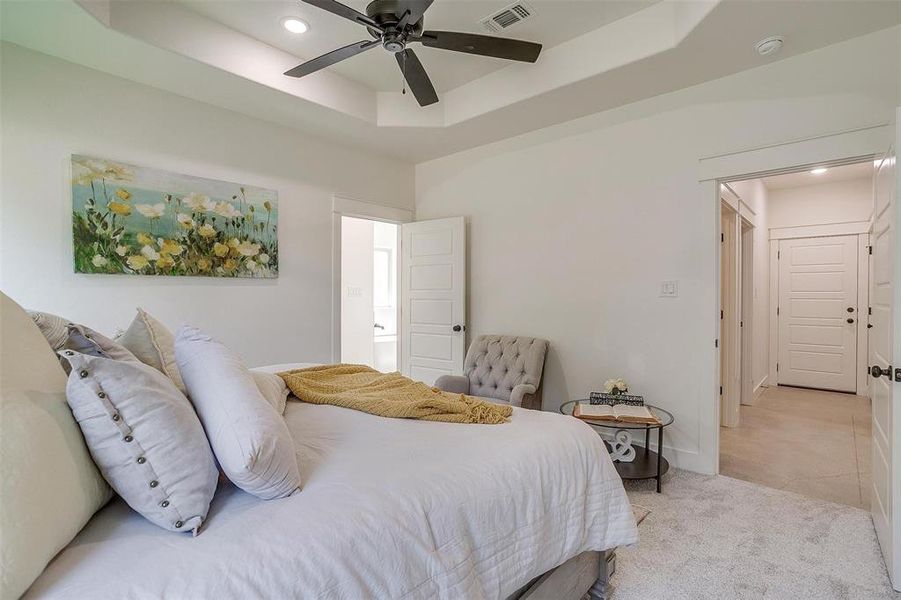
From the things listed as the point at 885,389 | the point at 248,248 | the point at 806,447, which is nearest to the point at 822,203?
the point at 806,447

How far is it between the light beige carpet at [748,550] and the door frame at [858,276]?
399 centimetres

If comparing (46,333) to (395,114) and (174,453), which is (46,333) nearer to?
(174,453)

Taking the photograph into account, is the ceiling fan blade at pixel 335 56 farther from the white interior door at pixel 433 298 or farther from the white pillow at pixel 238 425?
the white interior door at pixel 433 298

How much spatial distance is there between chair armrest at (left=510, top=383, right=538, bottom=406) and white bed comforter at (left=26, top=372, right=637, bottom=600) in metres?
1.51

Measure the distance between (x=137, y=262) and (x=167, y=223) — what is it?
0.34 meters

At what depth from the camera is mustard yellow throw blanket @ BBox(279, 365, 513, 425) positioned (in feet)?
5.61

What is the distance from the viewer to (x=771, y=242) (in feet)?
20.0

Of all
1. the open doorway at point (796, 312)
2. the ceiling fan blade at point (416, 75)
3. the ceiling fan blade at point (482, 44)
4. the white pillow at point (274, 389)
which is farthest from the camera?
the open doorway at point (796, 312)

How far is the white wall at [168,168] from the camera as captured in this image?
2.55 m

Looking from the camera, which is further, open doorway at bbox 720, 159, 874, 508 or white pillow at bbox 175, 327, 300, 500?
open doorway at bbox 720, 159, 874, 508

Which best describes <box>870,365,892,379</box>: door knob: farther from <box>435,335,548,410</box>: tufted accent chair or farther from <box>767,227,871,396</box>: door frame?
<box>767,227,871,396</box>: door frame

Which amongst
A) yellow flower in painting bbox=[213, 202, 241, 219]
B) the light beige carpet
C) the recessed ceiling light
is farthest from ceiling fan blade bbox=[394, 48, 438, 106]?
the light beige carpet

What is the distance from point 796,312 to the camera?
19.5 ft

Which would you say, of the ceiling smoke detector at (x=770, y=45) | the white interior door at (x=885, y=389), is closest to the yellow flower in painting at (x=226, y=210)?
the ceiling smoke detector at (x=770, y=45)
